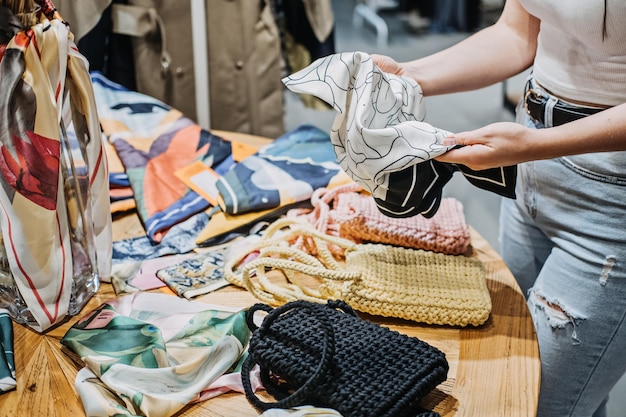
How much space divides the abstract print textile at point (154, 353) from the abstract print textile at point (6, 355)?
0.07 meters

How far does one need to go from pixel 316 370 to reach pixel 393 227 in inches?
14.6

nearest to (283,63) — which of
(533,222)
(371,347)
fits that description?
(533,222)

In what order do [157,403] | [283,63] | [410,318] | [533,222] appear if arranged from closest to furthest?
[157,403], [410,318], [533,222], [283,63]

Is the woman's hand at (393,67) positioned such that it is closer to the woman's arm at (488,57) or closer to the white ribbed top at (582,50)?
the woman's arm at (488,57)

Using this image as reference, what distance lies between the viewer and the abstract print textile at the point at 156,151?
4.29 ft

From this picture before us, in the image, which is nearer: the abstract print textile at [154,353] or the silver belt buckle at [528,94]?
the abstract print textile at [154,353]

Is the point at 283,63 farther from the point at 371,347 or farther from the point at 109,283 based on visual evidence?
the point at 371,347

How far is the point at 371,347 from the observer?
35.1 inches

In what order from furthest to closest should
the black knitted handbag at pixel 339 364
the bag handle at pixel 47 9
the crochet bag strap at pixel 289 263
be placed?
the crochet bag strap at pixel 289 263 < the bag handle at pixel 47 9 < the black knitted handbag at pixel 339 364

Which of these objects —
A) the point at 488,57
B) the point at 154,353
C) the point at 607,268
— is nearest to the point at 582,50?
the point at 488,57

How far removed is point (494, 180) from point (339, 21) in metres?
4.35

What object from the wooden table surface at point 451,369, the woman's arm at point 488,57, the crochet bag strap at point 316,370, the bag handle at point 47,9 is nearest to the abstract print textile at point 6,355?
the wooden table surface at point 451,369

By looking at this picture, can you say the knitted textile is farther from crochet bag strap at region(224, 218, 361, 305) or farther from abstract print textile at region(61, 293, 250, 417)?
abstract print textile at region(61, 293, 250, 417)

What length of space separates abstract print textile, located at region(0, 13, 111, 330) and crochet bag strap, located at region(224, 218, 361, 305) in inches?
10.2
